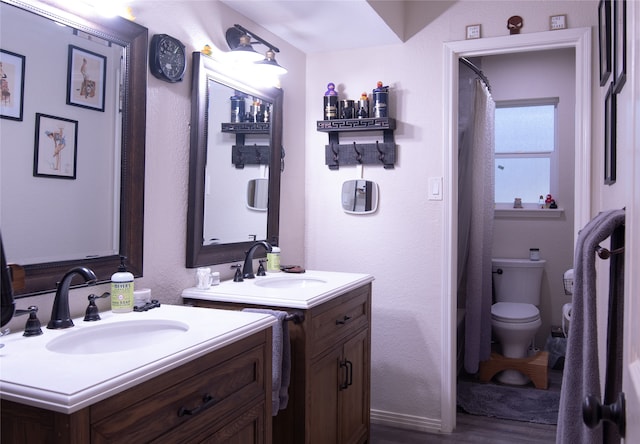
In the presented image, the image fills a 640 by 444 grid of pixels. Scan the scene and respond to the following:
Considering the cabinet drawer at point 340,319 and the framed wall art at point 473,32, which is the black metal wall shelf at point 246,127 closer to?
the cabinet drawer at point 340,319

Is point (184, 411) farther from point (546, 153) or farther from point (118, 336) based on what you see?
point (546, 153)

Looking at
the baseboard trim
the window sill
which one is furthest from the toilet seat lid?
the baseboard trim

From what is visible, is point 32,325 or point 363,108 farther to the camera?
point 363,108

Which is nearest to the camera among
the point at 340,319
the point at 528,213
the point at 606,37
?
the point at 606,37

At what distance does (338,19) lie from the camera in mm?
2561

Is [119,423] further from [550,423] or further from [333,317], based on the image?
[550,423]

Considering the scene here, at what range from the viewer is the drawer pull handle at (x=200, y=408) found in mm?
1269

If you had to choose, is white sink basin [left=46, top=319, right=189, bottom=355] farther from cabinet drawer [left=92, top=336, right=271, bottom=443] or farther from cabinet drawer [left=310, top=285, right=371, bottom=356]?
cabinet drawer [left=310, top=285, right=371, bottom=356]

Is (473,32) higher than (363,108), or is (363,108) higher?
(473,32)

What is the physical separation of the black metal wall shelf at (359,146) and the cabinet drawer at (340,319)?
789 millimetres

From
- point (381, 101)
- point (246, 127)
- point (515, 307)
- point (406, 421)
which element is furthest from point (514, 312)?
point (246, 127)

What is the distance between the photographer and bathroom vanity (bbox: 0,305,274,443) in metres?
1.00

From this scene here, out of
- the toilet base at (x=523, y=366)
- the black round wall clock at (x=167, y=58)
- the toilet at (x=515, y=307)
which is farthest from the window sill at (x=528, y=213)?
the black round wall clock at (x=167, y=58)

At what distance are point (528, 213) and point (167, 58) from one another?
319 centimetres
